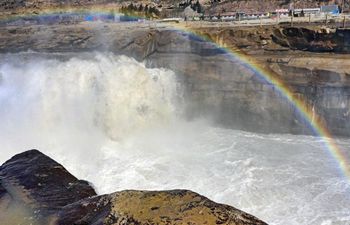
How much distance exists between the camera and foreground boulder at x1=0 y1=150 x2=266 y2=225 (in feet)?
15.2

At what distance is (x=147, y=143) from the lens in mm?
22078

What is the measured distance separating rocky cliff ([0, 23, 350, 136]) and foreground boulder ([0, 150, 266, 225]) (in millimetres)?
17462

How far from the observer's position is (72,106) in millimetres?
23438

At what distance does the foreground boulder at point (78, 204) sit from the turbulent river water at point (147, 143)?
811cm

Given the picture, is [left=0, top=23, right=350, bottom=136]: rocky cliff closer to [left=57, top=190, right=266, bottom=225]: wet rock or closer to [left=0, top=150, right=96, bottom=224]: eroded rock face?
[left=0, top=150, right=96, bottom=224]: eroded rock face

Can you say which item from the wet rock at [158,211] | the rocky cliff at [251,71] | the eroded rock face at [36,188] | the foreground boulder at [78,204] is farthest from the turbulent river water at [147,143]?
the wet rock at [158,211]

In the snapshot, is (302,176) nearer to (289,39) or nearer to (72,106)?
(289,39)

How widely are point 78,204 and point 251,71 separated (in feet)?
64.1

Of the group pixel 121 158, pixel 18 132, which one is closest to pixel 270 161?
pixel 121 158

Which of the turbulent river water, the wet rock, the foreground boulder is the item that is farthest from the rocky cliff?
the wet rock

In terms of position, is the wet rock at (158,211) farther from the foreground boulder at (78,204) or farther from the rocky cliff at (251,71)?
the rocky cliff at (251,71)

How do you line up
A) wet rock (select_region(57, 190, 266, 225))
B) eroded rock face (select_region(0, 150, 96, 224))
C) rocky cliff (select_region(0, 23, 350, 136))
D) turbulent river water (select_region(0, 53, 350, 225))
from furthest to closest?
rocky cliff (select_region(0, 23, 350, 136))
turbulent river water (select_region(0, 53, 350, 225))
eroded rock face (select_region(0, 150, 96, 224))
wet rock (select_region(57, 190, 266, 225))

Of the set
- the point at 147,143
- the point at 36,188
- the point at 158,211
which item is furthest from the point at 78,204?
the point at 147,143

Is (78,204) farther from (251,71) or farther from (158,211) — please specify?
(251,71)
